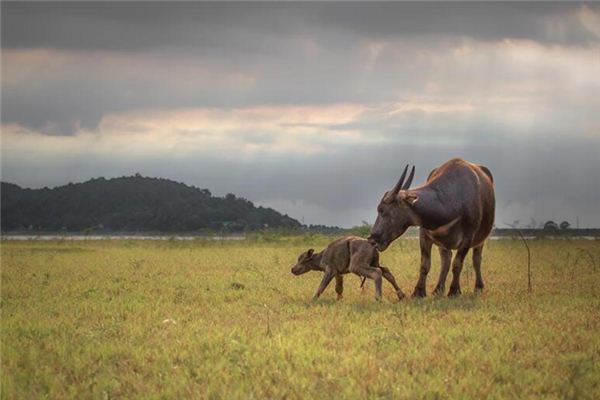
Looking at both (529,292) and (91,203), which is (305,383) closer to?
(529,292)

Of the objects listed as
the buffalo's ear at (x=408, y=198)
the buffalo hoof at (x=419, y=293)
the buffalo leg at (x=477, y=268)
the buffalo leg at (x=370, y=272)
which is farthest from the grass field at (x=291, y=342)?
the buffalo's ear at (x=408, y=198)

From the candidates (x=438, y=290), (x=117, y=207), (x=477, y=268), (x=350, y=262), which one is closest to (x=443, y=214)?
(x=438, y=290)

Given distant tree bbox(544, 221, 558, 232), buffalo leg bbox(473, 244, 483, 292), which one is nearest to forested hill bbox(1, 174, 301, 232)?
distant tree bbox(544, 221, 558, 232)

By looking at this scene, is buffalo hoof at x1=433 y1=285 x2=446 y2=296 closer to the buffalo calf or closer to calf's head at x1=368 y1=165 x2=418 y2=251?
the buffalo calf

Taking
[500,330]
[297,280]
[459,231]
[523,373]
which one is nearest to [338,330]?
[500,330]

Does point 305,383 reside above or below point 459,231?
below

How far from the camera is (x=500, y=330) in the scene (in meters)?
9.94

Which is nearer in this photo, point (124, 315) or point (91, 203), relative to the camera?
point (124, 315)

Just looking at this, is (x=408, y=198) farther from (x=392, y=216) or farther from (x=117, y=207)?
(x=117, y=207)

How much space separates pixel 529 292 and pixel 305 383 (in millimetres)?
7695

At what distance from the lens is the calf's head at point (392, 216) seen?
40.1 feet

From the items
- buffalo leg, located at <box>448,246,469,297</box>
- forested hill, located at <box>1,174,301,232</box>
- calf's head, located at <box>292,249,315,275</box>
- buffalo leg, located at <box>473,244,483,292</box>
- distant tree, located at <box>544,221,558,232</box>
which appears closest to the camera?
buffalo leg, located at <box>448,246,469,297</box>

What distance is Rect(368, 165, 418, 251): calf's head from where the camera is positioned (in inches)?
482

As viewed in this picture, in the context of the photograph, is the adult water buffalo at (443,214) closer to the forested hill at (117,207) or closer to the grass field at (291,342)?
the grass field at (291,342)
